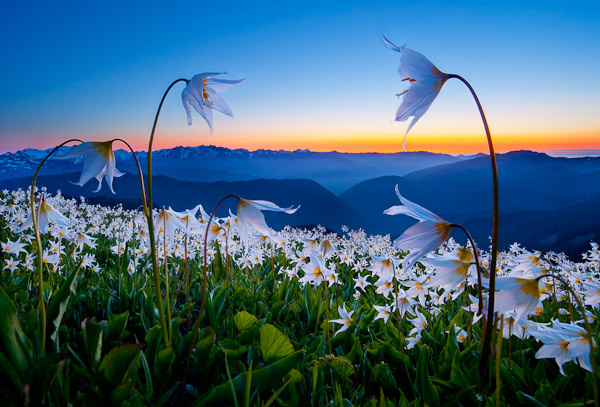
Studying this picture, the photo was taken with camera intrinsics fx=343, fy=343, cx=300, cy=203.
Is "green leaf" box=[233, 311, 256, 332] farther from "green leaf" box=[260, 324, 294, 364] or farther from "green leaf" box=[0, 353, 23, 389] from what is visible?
"green leaf" box=[0, 353, 23, 389]

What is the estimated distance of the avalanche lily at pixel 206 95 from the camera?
59.4 inches

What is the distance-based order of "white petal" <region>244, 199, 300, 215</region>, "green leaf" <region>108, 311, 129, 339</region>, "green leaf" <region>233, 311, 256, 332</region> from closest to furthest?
"white petal" <region>244, 199, 300, 215</region>
"green leaf" <region>108, 311, 129, 339</region>
"green leaf" <region>233, 311, 256, 332</region>

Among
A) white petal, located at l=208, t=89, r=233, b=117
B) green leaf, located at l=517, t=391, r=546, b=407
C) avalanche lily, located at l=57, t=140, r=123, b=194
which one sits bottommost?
green leaf, located at l=517, t=391, r=546, b=407

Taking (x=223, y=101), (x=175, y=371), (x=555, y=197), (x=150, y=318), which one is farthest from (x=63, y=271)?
(x=555, y=197)

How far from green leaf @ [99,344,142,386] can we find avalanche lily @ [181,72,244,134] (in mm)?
1019

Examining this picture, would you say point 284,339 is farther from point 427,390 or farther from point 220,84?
point 220,84

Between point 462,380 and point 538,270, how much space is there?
74 centimetres

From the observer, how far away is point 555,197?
57625mm

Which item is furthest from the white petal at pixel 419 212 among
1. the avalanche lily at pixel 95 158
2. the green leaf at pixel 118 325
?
the green leaf at pixel 118 325

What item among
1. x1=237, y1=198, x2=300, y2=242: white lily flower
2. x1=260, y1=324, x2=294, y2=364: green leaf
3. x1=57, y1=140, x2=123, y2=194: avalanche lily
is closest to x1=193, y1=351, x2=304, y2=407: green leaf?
x1=260, y1=324, x2=294, y2=364: green leaf

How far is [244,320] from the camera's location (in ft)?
7.48

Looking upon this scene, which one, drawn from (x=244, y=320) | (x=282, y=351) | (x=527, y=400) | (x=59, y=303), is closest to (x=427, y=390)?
(x=527, y=400)

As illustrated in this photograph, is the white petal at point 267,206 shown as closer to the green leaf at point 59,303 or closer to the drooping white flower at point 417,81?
the drooping white flower at point 417,81

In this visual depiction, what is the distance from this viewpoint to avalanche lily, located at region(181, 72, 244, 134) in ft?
4.95
